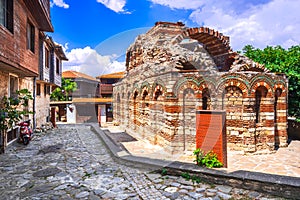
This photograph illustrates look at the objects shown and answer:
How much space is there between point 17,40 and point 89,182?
6.01 metres

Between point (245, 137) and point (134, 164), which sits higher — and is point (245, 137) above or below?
above

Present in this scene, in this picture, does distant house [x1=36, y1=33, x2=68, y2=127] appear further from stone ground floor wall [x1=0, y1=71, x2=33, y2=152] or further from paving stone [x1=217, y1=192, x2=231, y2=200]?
paving stone [x1=217, y1=192, x2=231, y2=200]

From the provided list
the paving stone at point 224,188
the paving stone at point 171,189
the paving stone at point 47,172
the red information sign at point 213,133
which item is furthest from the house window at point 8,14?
the paving stone at point 224,188

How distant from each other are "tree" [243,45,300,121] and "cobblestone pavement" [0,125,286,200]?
25.0 ft

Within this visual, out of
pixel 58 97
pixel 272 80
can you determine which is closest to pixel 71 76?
pixel 58 97

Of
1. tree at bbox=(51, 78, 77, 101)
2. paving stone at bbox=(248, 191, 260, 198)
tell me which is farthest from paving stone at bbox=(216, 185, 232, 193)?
tree at bbox=(51, 78, 77, 101)

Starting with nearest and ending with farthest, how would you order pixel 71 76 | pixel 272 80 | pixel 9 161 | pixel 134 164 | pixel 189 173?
pixel 189 173 < pixel 134 164 < pixel 9 161 < pixel 272 80 < pixel 71 76

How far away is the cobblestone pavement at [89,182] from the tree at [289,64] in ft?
25.0

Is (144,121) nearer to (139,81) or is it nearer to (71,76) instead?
(139,81)

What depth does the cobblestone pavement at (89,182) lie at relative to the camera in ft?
15.5

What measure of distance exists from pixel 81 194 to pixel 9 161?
4.08m

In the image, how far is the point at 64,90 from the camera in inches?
1195

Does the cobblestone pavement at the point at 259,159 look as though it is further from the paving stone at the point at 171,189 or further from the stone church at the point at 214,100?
the paving stone at the point at 171,189

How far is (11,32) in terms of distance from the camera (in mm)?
7348
